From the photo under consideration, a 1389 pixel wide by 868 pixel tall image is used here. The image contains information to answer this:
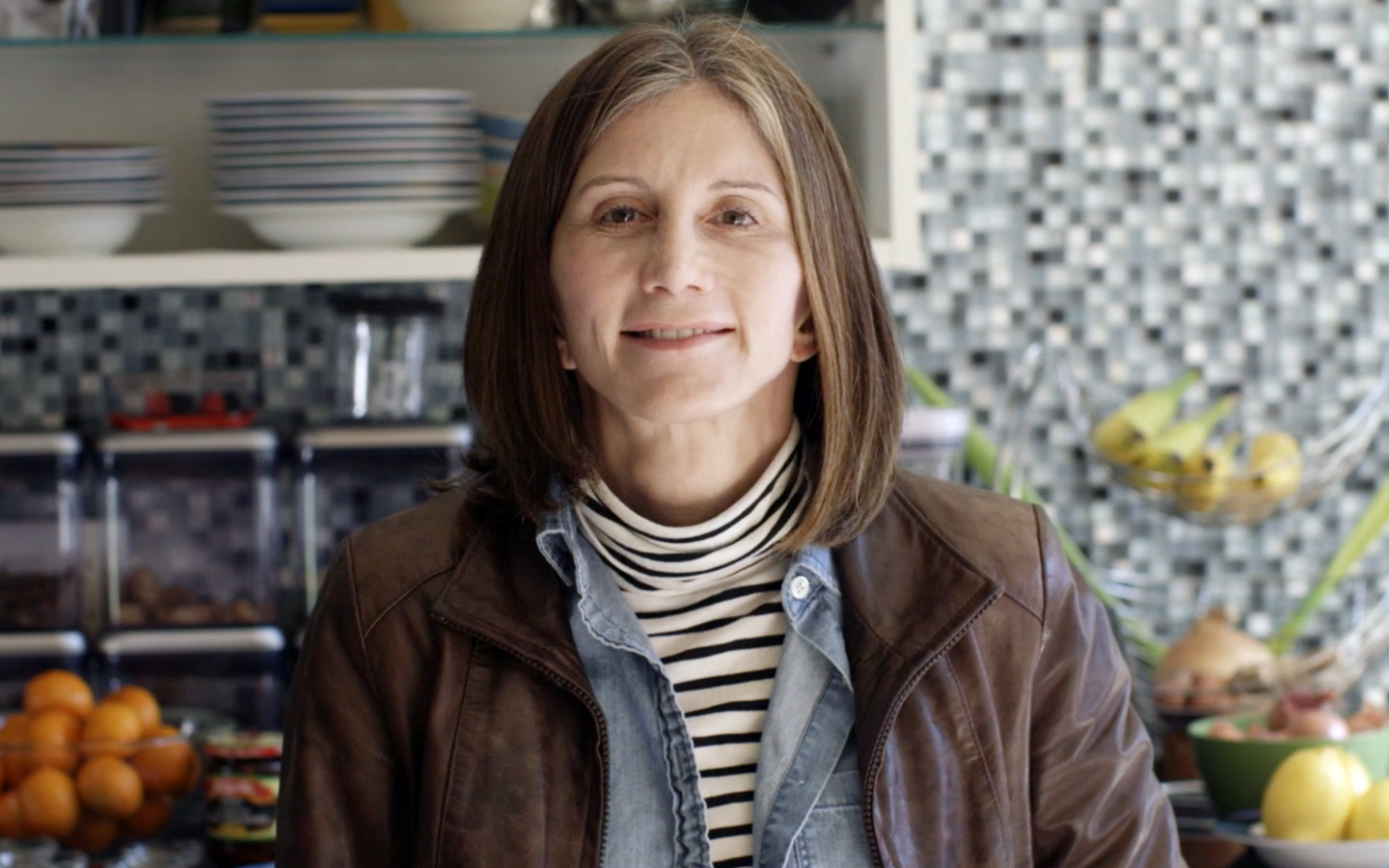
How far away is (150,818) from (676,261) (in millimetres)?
810

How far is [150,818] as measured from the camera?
1.39 metres

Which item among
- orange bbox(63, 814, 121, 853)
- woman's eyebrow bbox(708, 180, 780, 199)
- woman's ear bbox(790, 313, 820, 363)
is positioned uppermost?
woman's eyebrow bbox(708, 180, 780, 199)

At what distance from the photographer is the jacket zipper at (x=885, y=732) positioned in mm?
901

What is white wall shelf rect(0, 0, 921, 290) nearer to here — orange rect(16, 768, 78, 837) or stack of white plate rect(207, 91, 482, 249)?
stack of white plate rect(207, 91, 482, 249)

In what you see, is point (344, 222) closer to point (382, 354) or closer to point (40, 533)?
point (382, 354)

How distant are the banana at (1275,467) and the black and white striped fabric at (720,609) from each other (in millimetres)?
826

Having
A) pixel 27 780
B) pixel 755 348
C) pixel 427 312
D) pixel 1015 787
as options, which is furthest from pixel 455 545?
pixel 427 312

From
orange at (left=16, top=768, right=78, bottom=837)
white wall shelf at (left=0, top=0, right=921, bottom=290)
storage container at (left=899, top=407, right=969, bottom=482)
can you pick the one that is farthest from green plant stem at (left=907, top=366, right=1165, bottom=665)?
orange at (left=16, top=768, right=78, bottom=837)

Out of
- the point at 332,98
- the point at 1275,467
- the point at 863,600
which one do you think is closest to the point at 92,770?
the point at 332,98

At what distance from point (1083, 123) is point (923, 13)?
225mm

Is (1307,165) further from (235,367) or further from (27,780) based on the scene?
(27,780)

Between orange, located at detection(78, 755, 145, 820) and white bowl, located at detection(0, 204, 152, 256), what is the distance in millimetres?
475

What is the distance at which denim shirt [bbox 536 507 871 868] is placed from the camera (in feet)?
2.99

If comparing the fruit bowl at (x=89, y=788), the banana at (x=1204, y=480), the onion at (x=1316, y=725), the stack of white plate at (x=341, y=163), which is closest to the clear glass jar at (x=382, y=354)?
the stack of white plate at (x=341, y=163)
